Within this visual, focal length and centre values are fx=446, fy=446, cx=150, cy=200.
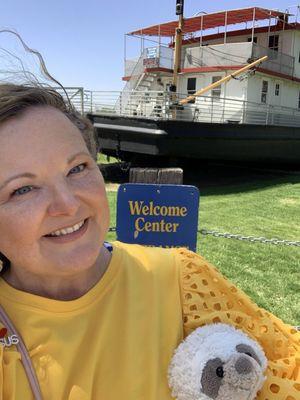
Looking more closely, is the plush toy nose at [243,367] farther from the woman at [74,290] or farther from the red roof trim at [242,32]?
the red roof trim at [242,32]

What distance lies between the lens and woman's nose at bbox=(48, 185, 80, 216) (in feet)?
3.39

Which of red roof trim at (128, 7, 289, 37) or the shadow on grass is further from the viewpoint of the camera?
red roof trim at (128, 7, 289, 37)

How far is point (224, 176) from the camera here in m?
13.2

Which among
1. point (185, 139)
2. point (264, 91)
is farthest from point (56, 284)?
point (264, 91)

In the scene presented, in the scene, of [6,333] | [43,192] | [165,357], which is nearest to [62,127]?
[43,192]

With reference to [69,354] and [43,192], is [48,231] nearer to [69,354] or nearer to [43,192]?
[43,192]

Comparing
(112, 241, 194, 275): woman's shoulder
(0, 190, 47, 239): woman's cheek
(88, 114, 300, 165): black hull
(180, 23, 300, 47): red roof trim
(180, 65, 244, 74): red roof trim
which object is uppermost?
(180, 23, 300, 47): red roof trim

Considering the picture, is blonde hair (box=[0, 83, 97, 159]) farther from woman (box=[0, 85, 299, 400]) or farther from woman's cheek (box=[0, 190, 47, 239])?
woman's cheek (box=[0, 190, 47, 239])

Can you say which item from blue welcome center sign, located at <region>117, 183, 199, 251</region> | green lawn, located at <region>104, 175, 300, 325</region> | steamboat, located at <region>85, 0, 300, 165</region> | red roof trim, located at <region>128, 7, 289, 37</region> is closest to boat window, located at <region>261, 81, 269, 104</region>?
steamboat, located at <region>85, 0, 300, 165</region>

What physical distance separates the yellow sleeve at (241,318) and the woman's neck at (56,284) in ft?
0.86

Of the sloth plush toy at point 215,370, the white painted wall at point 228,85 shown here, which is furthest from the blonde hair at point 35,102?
the white painted wall at point 228,85

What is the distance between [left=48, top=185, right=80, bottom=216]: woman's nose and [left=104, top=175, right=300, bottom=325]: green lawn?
117 inches

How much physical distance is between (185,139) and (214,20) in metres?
8.81

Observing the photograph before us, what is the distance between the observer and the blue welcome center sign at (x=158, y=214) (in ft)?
8.09
